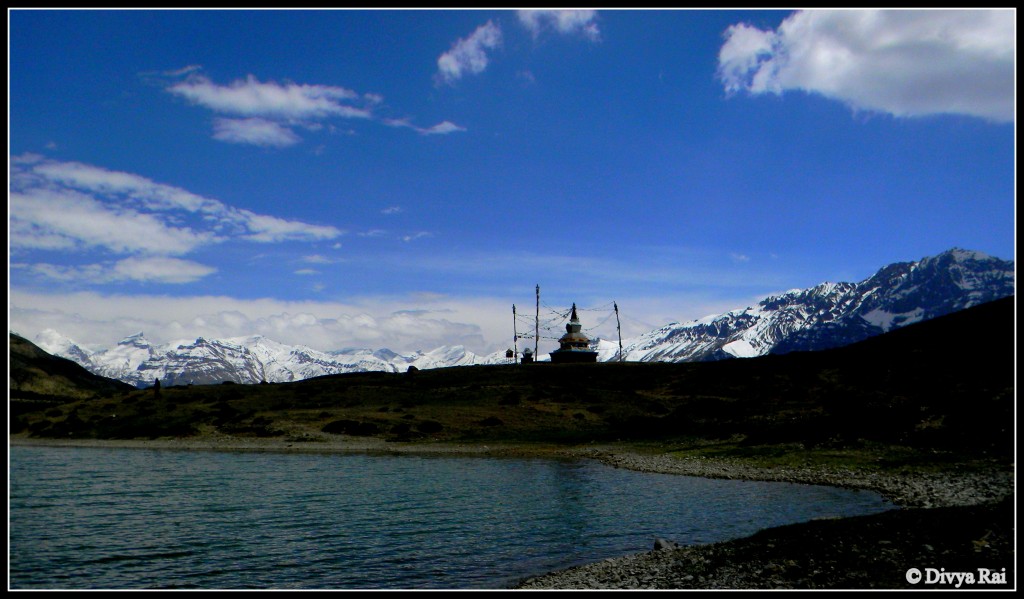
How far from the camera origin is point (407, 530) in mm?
31062

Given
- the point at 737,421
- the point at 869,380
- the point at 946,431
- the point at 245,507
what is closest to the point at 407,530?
the point at 245,507

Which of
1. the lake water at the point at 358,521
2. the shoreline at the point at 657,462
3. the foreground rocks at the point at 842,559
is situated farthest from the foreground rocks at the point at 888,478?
the foreground rocks at the point at 842,559

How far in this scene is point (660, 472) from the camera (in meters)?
52.5

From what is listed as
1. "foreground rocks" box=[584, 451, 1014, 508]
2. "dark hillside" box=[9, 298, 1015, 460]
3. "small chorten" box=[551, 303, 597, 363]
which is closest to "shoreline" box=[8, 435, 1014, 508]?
"foreground rocks" box=[584, 451, 1014, 508]

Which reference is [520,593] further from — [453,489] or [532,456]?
[532,456]

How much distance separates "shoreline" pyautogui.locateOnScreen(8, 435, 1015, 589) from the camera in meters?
21.6

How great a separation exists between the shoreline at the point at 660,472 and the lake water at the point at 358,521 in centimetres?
207

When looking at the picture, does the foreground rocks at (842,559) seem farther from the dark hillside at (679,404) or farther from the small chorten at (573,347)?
the small chorten at (573,347)

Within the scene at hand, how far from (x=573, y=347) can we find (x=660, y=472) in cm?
12505

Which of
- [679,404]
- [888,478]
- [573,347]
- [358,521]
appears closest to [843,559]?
[358,521]

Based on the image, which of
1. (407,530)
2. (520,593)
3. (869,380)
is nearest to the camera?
(520,593)

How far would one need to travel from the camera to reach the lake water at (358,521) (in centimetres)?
2388

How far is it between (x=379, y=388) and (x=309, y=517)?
92.2 meters

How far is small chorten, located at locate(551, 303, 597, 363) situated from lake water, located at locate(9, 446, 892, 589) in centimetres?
11855
